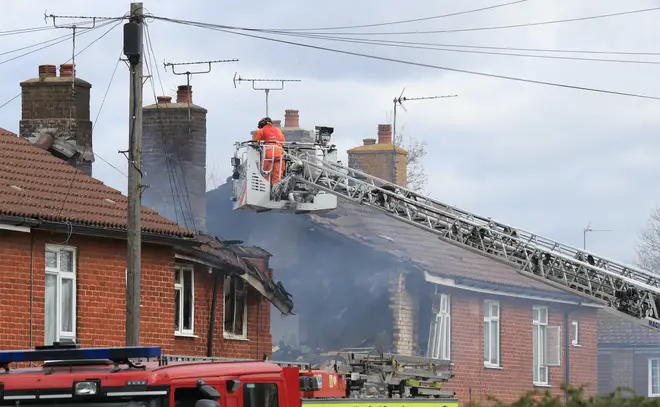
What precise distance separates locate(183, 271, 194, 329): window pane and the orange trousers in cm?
365

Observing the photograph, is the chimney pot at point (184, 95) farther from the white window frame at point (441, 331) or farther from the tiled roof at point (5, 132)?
the white window frame at point (441, 331)

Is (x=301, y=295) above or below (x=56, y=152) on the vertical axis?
below

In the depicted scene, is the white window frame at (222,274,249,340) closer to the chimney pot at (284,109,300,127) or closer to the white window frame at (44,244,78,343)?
the white window frame at (44,244,78,343)

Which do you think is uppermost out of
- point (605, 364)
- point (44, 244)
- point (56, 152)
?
point (56, 152)

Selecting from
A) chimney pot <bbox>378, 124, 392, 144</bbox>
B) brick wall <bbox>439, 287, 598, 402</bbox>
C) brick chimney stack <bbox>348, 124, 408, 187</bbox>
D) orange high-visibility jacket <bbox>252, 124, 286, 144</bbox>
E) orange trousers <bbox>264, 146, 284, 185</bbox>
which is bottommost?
brick wall <bbox>439, 287, 598, 402</bbox>

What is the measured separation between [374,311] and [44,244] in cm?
1782

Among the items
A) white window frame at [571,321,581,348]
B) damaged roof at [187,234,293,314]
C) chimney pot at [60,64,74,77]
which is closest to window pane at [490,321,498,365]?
white window frame at [571,321,581,348]

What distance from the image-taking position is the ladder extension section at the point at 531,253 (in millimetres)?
25719

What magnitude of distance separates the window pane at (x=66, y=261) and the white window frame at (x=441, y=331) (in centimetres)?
1719

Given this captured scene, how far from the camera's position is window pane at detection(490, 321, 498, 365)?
40.8 metres

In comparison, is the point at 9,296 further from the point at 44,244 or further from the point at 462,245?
the point at 462,245

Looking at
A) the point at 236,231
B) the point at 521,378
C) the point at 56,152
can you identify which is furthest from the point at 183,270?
the point at 521,378

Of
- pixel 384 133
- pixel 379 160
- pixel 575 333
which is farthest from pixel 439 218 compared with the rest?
pixel 575 333

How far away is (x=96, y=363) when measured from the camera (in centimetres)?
1092
